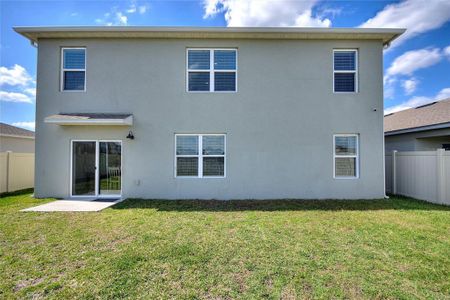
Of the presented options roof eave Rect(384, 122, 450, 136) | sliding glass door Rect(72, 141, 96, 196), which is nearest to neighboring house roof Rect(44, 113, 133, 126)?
sliding glass door Rect(72, 141, 96, 196)

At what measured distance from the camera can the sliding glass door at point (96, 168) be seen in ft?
27.7

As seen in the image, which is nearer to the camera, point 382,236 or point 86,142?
point 382,236

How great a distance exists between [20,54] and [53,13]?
393cm

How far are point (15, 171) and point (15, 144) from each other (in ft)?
21.1

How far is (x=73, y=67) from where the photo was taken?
27.9 ft

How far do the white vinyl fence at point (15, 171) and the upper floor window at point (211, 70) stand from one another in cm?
904

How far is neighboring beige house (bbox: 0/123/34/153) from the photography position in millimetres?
14051

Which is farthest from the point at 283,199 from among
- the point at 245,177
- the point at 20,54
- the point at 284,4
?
the point at 20,54

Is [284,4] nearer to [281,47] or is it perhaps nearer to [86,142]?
[281,47]

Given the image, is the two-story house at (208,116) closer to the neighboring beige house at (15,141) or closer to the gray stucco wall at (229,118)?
the gray stucco wall at (229,118)

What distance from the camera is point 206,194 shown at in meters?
8.34

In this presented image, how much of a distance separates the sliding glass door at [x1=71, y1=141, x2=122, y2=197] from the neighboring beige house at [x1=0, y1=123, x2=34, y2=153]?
390 inches

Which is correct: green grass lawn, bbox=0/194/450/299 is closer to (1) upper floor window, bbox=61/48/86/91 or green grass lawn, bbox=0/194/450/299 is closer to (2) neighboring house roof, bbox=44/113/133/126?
(2) neighboring house roof, bbox=44/113/133/126

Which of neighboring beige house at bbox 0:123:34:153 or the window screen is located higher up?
the window screen
